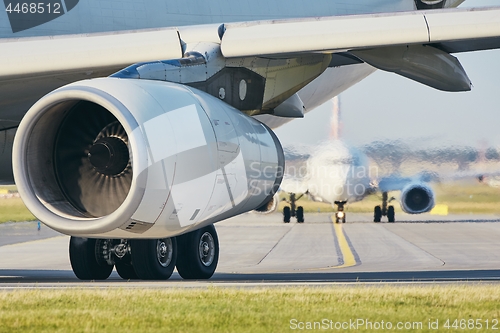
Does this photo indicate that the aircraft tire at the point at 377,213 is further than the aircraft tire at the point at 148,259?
Yes

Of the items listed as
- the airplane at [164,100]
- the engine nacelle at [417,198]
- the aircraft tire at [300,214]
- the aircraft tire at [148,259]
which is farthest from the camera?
the aircraft tire at [300,214]

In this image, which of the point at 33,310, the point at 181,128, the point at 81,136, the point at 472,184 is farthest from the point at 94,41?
the point at 472,184

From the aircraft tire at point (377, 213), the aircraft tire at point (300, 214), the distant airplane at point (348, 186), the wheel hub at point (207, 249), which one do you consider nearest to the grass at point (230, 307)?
the wheel hub at point (207, 249)

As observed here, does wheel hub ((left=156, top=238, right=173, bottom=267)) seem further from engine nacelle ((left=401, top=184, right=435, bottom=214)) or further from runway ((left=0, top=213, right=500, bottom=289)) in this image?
engine nacelle ((left=401, top=184, right=435, bottom=214))

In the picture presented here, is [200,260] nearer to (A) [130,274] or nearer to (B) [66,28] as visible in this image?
(A) [130,274]

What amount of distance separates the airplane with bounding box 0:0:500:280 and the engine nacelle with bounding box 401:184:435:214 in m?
24.7

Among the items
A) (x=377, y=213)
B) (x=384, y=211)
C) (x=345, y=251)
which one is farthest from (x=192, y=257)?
(x=384, y=211)

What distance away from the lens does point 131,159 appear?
819 centimetres

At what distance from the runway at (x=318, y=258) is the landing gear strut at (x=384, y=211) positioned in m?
5.92

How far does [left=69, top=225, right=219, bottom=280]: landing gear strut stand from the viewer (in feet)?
36.9

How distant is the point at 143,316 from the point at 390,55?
4925mm

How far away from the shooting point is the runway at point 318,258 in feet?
38.2

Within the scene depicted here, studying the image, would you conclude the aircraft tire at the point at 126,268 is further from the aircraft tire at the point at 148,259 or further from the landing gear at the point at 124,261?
the aircraft tire at the point at 148,259

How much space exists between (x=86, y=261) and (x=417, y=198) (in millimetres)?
26911
